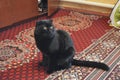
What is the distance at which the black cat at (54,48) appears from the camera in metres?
1.68

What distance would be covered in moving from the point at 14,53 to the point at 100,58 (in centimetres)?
94

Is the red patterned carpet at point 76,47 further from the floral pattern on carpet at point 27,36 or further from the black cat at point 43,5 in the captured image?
the black cat at point 43,5

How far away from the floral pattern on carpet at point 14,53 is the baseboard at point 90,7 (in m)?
1.50

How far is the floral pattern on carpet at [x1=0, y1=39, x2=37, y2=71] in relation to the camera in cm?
206

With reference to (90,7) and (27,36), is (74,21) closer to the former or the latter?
(90,7)

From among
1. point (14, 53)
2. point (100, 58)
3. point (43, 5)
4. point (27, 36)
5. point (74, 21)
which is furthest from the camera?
point (43, 5)

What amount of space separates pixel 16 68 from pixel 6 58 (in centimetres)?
23

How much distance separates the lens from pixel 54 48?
1.73 m

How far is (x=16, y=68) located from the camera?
198cm

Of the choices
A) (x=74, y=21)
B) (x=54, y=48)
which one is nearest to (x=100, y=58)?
(x=54, y=48)

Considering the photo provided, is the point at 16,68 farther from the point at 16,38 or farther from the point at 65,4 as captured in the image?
the point at 65,4

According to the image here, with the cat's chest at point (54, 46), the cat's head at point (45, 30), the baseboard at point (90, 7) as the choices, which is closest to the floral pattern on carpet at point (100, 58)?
the cat's chest at point (54, 46)

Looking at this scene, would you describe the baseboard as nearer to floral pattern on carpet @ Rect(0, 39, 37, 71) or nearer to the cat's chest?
floral pattern on carpet @ Rect(0, 39, 37, 71)

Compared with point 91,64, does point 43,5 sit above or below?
above
